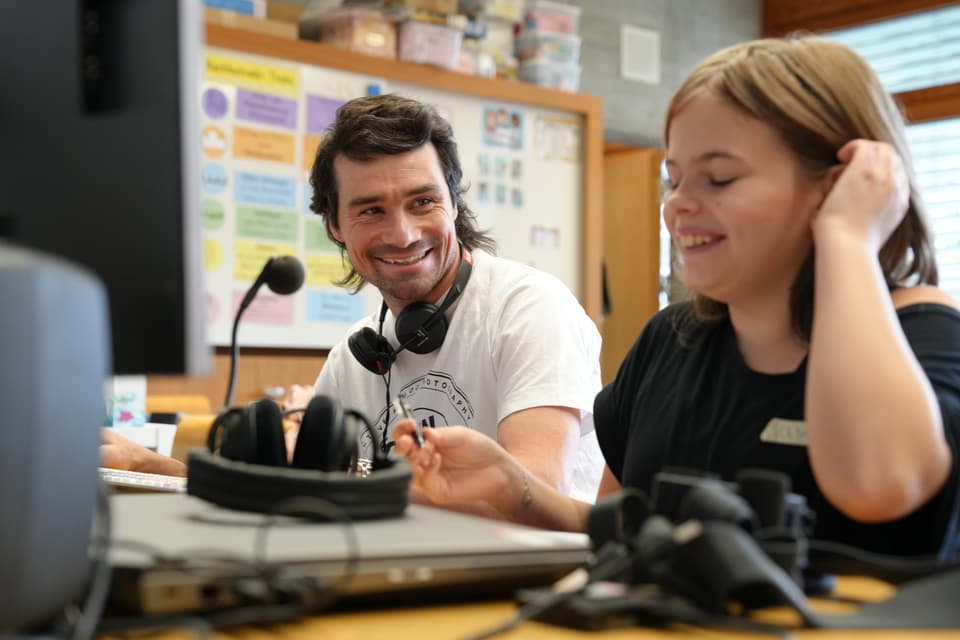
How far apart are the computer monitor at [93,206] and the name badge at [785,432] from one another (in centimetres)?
61

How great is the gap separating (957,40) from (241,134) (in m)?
3.37

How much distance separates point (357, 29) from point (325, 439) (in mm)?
3084

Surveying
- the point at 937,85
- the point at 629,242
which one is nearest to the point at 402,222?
the point at 629,242

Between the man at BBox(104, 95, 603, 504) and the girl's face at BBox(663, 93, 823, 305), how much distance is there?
19.9 inches

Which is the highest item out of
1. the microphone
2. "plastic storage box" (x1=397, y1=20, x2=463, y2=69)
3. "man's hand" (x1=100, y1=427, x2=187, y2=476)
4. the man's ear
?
"plastic storage box" (x1=397, y1=20, x2=463, y2=69)

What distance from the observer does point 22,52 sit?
688 millimetres

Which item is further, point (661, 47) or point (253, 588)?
point (661, 47)

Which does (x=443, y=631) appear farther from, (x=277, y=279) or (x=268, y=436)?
(x=277, y=279)

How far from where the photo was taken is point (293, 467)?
3.07 feet

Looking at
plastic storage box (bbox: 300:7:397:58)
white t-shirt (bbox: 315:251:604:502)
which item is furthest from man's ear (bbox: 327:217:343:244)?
plastic storage box (bbox: 300:7:397:58)

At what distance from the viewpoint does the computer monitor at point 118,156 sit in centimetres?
64

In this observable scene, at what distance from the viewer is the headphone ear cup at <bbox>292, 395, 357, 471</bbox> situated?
852 millimetres

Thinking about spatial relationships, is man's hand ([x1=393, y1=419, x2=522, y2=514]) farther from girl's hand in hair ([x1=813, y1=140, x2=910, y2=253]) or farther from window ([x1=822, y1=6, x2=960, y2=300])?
window ([x1=822, y1=6, x2=960, y2=300])

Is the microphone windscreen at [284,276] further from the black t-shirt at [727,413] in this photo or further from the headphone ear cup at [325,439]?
the headphone ear cup at [325,439]
